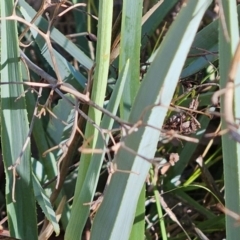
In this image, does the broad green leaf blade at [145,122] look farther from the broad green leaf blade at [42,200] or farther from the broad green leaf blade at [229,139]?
the broad green leaf blade at [42,200]

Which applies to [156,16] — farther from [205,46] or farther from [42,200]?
[42,200]

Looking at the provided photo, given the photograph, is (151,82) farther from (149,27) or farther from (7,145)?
(149,27)

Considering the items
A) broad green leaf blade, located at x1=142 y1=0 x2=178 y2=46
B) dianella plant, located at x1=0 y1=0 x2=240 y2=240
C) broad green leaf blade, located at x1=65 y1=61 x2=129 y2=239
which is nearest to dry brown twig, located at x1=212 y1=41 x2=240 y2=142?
dianella plant, located at x1=0 y1=0 x2=240 y2=240

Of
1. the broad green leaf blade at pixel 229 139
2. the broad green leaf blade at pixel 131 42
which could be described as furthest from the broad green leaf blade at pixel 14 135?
the broad green leaf blade at pixel 229 139

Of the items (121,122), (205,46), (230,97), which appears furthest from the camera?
(205,46)

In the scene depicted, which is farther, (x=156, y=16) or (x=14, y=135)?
A: (x=156, y=16)

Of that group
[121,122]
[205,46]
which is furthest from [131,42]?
[205,46]
